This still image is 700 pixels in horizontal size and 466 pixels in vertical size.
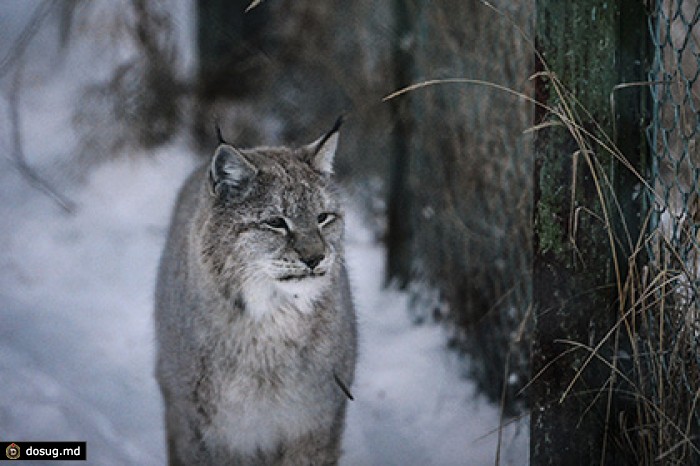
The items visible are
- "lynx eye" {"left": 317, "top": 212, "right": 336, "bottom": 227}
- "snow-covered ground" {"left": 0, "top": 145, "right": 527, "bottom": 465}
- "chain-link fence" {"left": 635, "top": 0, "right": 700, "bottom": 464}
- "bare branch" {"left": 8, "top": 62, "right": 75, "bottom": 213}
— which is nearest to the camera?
"chain-link fence" {"left": 635, "top": 0, "right": 700, "bottom": 464}

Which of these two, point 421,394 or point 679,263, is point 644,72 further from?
point 421,394

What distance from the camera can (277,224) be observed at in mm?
2439

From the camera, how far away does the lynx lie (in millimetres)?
2418

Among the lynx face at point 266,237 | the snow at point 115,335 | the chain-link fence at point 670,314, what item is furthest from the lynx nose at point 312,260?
the chain-link fence at point 670,314

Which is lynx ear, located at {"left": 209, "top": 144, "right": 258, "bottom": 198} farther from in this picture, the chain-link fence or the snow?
the chain-link fence

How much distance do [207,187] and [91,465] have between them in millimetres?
882

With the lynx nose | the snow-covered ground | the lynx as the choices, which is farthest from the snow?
the lynx nose

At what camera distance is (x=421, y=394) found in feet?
10.2

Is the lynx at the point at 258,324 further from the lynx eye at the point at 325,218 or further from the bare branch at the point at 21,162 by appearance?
the bare branch at the point at 21,162

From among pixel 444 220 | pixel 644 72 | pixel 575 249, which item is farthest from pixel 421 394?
pixel 644 72

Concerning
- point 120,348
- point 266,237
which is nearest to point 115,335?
point 120,348

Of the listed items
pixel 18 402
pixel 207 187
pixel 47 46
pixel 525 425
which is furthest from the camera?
pixel 47 46

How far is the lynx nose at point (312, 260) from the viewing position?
7.74ft

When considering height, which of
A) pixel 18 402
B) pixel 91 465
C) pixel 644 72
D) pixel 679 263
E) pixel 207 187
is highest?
pixel 644 72
